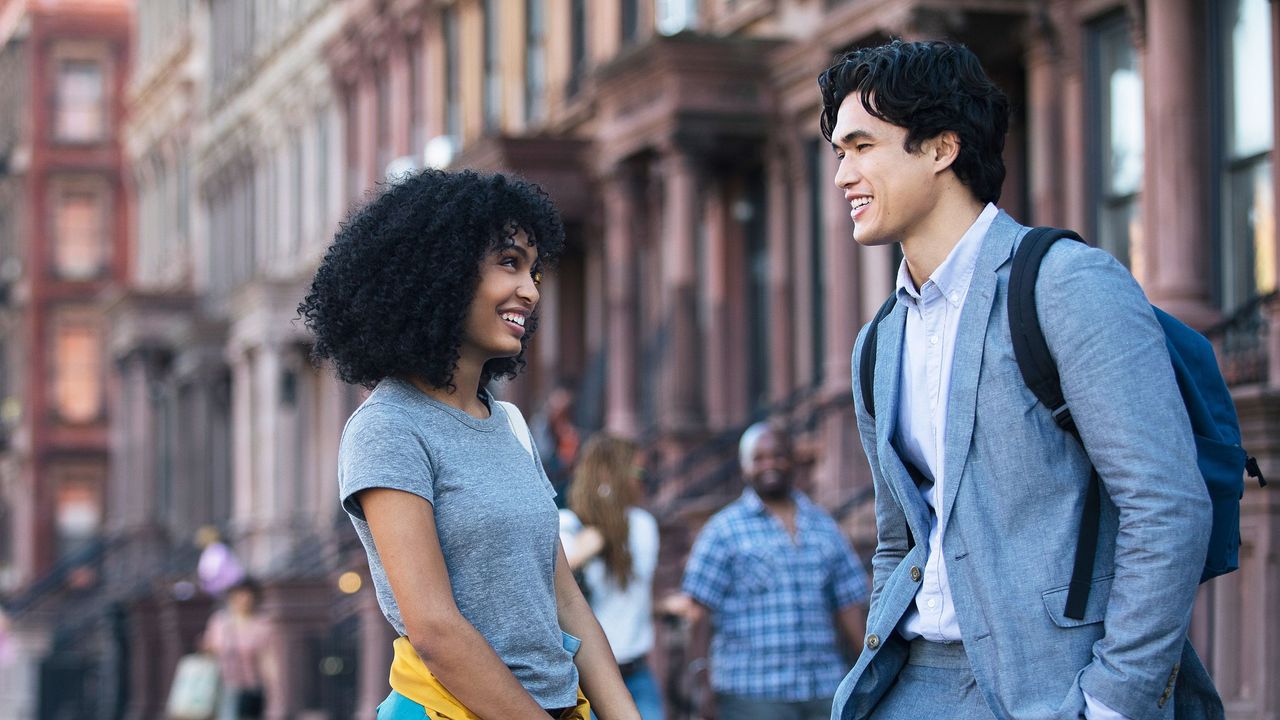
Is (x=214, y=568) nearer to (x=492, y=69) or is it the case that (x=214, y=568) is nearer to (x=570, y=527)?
(x=492, y=69)

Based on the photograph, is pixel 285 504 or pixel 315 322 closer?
pixel 315 322

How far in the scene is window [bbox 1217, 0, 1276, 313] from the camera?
1392cm

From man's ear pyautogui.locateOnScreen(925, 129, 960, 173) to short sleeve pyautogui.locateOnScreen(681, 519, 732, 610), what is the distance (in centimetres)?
507

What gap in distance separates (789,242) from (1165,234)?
7.21 metres

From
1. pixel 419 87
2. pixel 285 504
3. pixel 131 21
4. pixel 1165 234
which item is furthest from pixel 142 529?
pixel 1165 234

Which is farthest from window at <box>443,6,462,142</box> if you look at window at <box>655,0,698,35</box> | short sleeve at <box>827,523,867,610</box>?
short sleeve at <box>827,523,867,610</box>

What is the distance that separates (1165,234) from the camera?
45.8 feet

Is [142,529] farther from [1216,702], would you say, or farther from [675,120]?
[1216,702]

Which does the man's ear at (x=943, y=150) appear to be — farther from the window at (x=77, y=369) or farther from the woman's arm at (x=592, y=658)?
the window at (x=77, y=369)

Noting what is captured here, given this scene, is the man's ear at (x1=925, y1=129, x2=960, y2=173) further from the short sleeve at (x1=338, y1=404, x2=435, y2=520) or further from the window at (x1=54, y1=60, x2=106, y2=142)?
the window at (x1=54, y1=60, x2=106, y2=142)

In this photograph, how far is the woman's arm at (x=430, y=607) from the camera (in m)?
4.20

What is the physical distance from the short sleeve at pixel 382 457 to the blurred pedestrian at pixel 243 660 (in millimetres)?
12453

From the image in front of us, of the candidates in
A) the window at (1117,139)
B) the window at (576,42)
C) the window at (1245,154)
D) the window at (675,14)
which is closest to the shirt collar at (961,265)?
the window at (1245,154)

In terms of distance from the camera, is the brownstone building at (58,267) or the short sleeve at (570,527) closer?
the short sleeve at (570,527)
